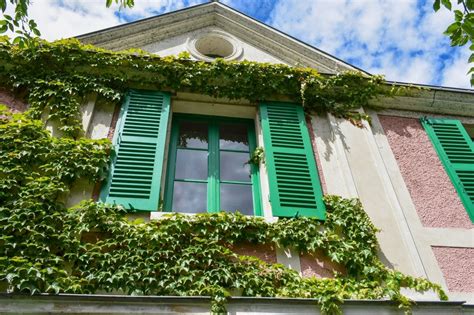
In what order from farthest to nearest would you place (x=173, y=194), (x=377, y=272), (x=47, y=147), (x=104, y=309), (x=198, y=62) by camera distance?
(x=198, y=62)
(x=173, y=194)
(x=47, y=147)
(x=377, y=272)
(x=104, y=309)

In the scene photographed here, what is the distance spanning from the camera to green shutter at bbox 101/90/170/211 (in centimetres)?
444

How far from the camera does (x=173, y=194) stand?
192 inches

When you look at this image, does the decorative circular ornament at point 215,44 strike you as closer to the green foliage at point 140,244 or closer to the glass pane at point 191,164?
Answer: the glass pane at point 191,164

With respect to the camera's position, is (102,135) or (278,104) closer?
(102,135)

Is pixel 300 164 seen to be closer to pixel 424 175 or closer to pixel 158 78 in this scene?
pixel 424 175

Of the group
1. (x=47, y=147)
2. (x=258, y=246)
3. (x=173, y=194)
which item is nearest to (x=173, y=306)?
(x=258, y=246)

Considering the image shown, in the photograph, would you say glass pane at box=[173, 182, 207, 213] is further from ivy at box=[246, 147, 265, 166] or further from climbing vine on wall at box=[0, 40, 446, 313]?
ivy at box=[246, 147, 265, 166]

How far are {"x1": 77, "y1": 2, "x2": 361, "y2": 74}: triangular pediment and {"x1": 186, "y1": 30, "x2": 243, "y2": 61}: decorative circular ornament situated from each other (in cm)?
5

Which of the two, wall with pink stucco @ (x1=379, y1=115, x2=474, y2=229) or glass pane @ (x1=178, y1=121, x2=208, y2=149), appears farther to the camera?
glass pane @ (x1=178, y1=121, x2=208, y2=149)

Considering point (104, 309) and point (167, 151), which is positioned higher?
point (167, 151)

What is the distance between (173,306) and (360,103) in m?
3.96

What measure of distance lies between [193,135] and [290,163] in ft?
4.84

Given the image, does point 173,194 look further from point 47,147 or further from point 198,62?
point 198,62

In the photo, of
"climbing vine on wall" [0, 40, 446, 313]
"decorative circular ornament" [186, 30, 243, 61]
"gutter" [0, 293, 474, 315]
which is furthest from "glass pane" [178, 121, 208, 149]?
"gutter" [0, 293, 474, 315]
